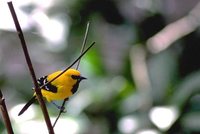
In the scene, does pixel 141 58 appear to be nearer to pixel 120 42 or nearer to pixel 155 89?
pixel 155 89

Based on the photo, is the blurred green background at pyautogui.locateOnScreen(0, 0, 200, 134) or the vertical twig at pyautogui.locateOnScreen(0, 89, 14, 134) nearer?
the vertical twig at pyautogui.locateOnScreen(0, 89, 14, 134)

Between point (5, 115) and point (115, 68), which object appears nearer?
point (5, 115)

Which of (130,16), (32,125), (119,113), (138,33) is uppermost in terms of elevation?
(130,16)

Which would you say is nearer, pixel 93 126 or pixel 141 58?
pixel 93 126

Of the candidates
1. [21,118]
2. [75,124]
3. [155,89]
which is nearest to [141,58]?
[155,89]

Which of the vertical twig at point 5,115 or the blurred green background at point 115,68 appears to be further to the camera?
the blurred green background at point 115,68

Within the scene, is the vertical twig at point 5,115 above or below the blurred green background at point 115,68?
below

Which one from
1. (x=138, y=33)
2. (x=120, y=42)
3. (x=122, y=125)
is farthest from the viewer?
(x=120, y=42)

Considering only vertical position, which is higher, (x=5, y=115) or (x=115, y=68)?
(x=115, y=68)
